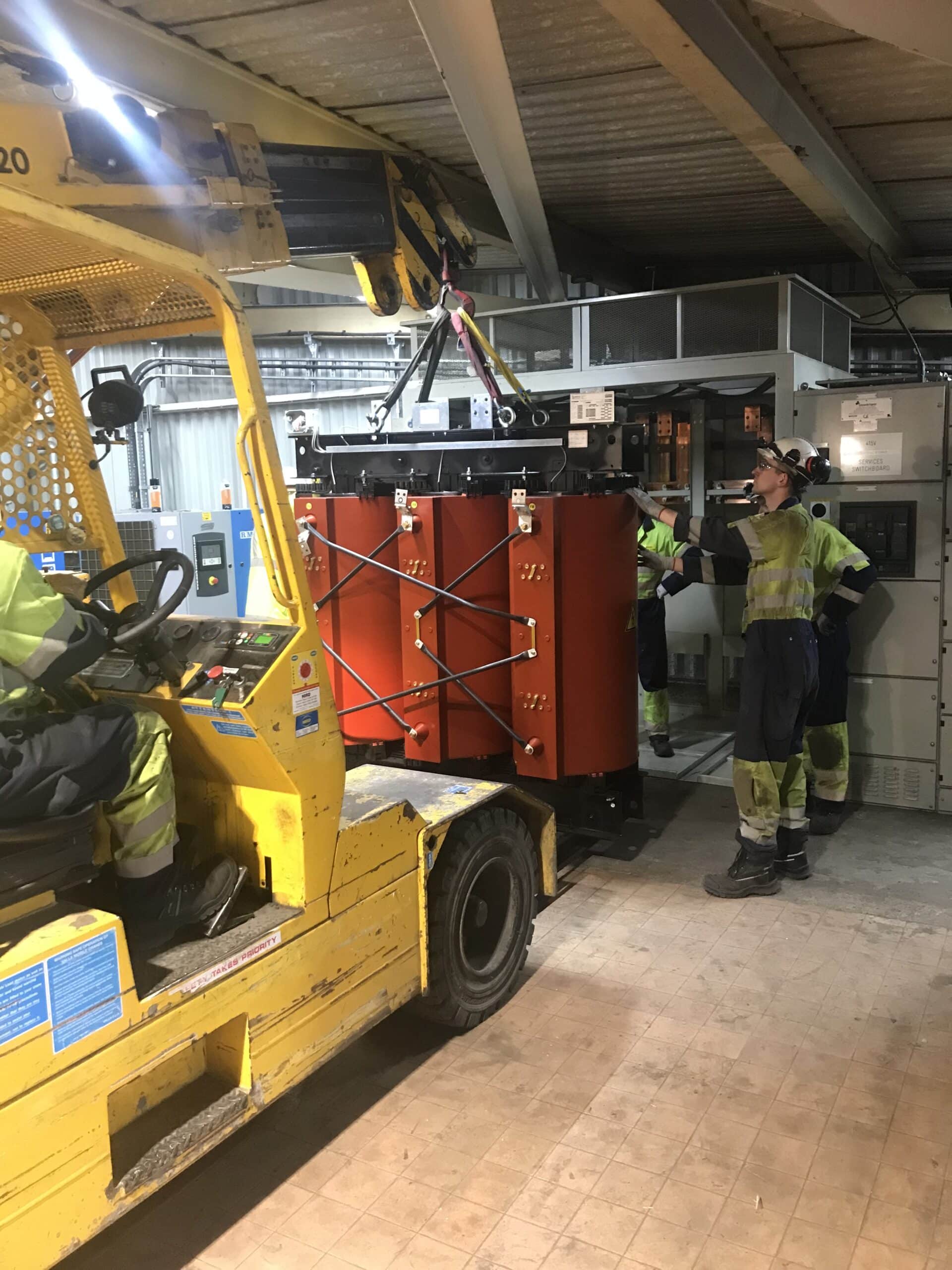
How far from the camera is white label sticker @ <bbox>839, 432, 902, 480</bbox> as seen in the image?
5.88m

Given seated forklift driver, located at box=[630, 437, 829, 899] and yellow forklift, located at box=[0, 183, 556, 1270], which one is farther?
seated forklift driver, located at box=[630, 437, 829, 899]

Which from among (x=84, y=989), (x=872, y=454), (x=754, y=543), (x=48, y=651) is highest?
(x=872, y=454)

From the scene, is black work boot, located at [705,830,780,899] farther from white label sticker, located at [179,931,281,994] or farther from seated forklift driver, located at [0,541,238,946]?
seated forklift driver, located at [0,541,238,946]

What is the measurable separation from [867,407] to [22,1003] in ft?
18.1

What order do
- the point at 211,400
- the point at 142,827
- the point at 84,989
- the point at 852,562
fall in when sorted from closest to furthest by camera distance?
the point at 84,989 < the point at 142,827 < the point at 852,562 < the point at 211,400

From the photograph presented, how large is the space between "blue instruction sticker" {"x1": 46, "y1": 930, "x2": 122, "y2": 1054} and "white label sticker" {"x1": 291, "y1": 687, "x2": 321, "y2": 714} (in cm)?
75

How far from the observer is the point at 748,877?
15.9ft

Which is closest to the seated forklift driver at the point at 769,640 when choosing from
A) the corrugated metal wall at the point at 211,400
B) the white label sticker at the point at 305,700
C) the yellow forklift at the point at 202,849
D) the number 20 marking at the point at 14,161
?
the yellow forklift at the point at 202,849

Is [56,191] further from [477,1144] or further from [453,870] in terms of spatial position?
[477,1144]

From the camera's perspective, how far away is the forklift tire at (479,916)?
3500mm

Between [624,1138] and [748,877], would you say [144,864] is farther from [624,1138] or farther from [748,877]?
[748,877]

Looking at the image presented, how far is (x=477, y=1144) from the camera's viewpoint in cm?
299

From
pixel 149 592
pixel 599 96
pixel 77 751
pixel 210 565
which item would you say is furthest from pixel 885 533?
pixel 210 565

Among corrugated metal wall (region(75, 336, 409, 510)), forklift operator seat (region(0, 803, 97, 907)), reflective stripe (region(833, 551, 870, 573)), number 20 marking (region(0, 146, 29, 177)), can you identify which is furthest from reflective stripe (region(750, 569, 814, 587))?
corrugated metal wall (region(75, 336, 409, 510))
